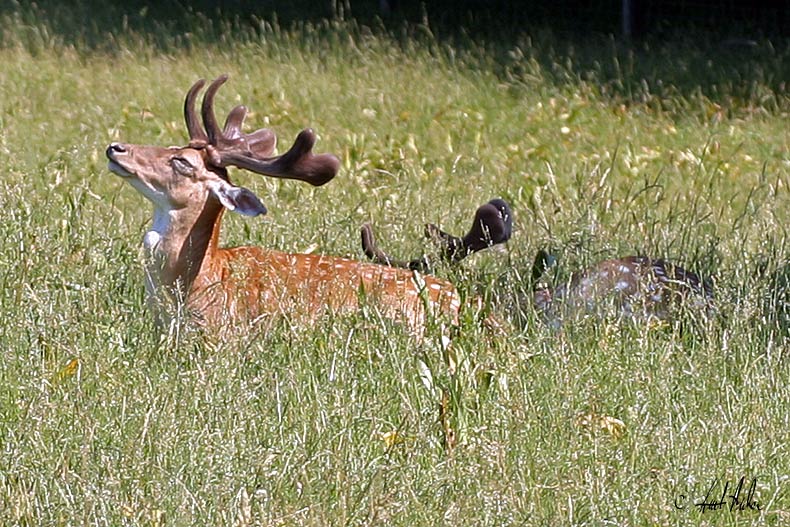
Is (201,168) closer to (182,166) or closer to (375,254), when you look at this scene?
(182,166)

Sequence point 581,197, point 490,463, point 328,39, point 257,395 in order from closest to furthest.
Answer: point 490,463 < point 257,395 < point 581,197 < point 328,39

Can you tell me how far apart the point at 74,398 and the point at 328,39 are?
34.7 ft

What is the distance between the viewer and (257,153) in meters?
6.39

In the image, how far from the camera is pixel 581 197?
271 inches

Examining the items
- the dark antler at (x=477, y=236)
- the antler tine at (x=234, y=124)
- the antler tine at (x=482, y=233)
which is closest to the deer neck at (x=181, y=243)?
the antler tine at (x=234, y=124)

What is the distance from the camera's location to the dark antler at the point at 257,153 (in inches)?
239

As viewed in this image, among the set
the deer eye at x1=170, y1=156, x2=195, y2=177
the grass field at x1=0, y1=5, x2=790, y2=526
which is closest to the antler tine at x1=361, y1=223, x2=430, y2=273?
the grass field at x1=0, y1=5, x2=790, y2=526

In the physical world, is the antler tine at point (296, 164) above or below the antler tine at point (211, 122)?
below

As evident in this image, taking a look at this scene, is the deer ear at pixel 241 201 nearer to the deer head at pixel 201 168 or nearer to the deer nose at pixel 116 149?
the deer head at pixel 201 168

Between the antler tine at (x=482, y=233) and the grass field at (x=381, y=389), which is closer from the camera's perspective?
the grass field at (x=381, y=389)

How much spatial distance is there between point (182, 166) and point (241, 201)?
33 centimetres

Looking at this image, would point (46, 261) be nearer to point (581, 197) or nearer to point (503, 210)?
point (503, 210)

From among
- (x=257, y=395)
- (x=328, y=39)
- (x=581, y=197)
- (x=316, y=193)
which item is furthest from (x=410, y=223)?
(x=328, y=39)

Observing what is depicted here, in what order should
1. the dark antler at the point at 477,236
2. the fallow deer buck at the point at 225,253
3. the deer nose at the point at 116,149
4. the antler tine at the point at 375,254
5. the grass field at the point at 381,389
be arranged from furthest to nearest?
1. the antler tine at the point at 375,254
2. the dark antler at the point at 477,236
3. the deer nose at the point at 116,149
4. the fallow deer buck at the point at 225,253
5. the grass field at the point at 381,389
